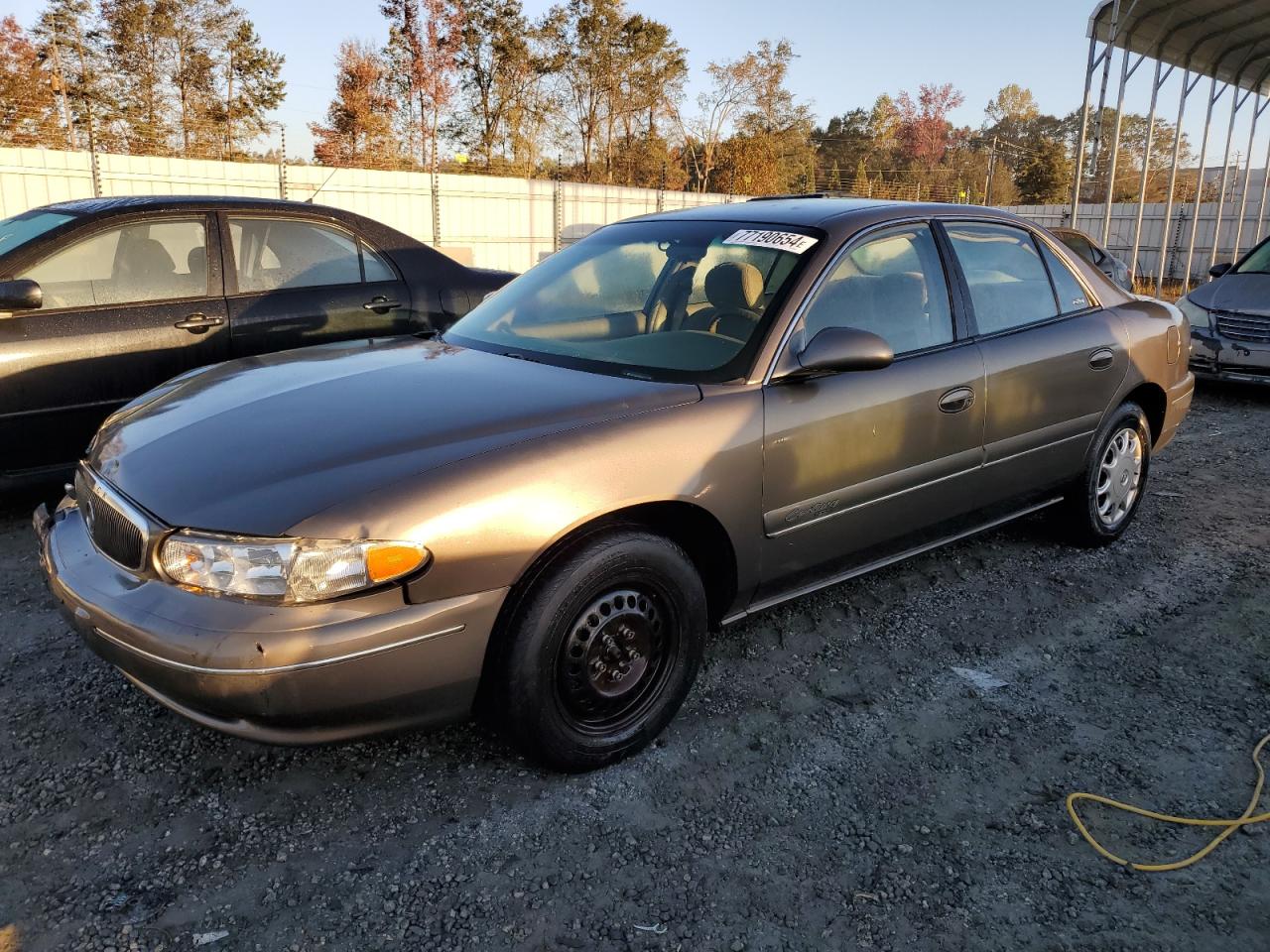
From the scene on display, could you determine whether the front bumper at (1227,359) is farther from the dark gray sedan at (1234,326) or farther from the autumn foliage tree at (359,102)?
the autumn foliage tree at (359,102)

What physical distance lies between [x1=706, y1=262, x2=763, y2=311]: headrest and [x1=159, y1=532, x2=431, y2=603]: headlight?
149cm

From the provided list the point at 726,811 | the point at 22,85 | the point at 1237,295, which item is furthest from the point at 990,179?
the point at 726,811

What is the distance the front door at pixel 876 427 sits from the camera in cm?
294

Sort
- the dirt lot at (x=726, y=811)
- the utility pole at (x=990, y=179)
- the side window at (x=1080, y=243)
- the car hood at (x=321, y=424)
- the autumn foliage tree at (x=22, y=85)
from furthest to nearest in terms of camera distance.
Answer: the utility pole at (x=990, y=179) < the autumn foliage tree at (x=22, y=85) < the side window at (x=1080, y=243) < the car hood at (x=321, y=424) < the dirt lot at (x=726, y=811)

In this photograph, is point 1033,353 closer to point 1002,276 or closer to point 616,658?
point 1002,276

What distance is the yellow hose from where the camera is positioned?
229 cm

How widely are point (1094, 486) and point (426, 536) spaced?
3397 millimetres

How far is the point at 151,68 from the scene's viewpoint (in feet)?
95.3

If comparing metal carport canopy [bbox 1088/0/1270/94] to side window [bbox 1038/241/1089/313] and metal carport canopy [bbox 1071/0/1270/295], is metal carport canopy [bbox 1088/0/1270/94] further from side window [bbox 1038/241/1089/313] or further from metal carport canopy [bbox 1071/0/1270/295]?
side window [bbox 1038/241/1089/313]

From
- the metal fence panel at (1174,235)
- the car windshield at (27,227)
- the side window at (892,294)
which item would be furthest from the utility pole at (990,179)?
the car windshield at (27,227)

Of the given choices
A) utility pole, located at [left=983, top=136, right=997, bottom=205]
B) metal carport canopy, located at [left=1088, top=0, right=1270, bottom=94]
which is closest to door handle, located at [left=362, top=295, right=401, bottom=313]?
metal carport canopy, located at [left=1088, top=0, right=1270, bottom=94]

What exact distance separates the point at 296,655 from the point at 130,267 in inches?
139

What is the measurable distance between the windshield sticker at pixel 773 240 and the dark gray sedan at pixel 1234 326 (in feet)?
22.8

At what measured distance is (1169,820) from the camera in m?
2.46
